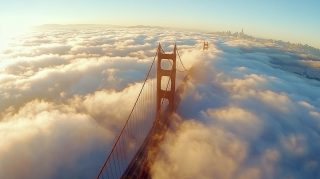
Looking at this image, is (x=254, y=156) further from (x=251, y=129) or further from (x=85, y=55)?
(x=85, y=55)

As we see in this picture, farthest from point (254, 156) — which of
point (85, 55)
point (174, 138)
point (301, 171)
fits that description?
point (85, 55)

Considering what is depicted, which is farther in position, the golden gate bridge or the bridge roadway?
the golden gate bridge

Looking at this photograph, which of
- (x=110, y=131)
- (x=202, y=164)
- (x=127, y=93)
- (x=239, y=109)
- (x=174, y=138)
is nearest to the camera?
(x=174, y=138)

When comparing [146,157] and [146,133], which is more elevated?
[146,157]

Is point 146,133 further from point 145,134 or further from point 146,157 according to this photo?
point 146,157

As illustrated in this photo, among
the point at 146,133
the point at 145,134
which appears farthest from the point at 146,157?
the point at 146,133

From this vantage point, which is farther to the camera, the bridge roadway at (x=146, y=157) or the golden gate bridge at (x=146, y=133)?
the golden gate bridge at (x=146, y=133)

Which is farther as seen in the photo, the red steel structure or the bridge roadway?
the red steel structure

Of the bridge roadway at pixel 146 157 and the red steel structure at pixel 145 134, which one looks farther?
the red steel structure at pixel 145 134
